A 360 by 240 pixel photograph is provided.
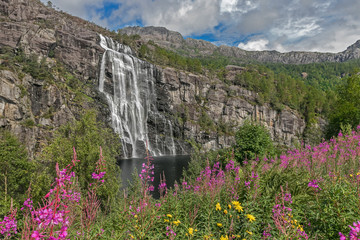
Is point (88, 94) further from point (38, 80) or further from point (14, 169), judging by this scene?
point (14, 169)

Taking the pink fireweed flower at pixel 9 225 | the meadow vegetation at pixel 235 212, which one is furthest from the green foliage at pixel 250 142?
the pink fireweed flower at pixel 9 225

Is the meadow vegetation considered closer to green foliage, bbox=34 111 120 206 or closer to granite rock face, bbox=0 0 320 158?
green foliage, bbox=34 111 120 206

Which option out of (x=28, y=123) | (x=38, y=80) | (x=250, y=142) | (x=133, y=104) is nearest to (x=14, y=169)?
(x=250, y=142)

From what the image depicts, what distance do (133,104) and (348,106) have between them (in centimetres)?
4809

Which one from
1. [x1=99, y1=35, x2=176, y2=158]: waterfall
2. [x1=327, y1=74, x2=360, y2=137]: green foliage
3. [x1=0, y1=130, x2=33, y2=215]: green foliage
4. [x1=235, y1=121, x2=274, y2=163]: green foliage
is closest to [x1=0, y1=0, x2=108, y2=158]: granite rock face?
[x1=99, y1=35, x2=176, y2=158]: waterfall

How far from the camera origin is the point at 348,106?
29.8 metres

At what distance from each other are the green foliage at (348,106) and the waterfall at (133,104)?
133ft

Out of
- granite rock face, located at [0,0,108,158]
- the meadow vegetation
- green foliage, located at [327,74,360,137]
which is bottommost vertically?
the meadow vegetation

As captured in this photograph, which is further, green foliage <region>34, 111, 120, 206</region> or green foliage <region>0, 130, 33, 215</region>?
green foliage <region>34, 111, 120, 206</region>

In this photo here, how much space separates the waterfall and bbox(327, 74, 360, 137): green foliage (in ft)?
133

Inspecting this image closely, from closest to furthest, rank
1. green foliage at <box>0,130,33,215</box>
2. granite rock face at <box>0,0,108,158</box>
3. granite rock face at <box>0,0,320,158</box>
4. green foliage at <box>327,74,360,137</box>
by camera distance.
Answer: green foliage at <box>0,130,33,215</box> → green foliage at <box>327,74,360,137</box> → granite rock face at <box>0,0,108,158</box> → granite rock face at <box>0,0,320,158</box>

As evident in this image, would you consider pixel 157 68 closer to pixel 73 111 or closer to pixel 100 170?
pixel 73 111

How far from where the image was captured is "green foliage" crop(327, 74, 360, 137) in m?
28.6

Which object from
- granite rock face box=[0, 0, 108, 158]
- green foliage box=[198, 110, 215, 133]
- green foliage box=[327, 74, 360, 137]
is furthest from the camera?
green foliage box=[198, 110, 215, 133]
